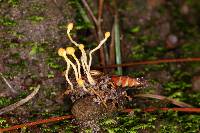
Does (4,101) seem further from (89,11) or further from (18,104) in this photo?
(89,11)

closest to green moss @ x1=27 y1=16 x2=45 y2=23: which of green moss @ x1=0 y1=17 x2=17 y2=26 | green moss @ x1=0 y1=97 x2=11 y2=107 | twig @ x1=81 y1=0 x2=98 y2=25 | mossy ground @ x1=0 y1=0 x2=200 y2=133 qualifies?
mossy ground @ x1=0 y1=0 x2=200 y2=133

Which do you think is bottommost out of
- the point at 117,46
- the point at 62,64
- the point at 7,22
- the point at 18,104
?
the point at 18,104

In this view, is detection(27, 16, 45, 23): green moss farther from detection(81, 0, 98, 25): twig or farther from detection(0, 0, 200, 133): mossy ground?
detection(81, 0, 98, 25): twig

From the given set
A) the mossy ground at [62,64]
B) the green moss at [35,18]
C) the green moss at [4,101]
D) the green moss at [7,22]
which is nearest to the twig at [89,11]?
the mossy ground at [62,64]

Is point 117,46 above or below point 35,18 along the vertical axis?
below

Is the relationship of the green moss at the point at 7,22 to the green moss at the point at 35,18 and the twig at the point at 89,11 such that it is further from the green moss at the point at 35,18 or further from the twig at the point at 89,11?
the twig at the point at 89,11

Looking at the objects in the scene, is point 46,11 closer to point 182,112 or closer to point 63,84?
point 63,84

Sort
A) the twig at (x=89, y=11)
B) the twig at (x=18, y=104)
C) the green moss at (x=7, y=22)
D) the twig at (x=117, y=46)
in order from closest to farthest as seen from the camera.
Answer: the twig at (x=18, y=104)
the green moss at (x=7, y=22)
the twig at (x=117, y=46)
the twig at (x=89, y=11)

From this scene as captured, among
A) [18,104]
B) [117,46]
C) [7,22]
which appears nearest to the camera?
[18,104]

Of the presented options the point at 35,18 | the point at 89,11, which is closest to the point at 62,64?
the point at 35,18
